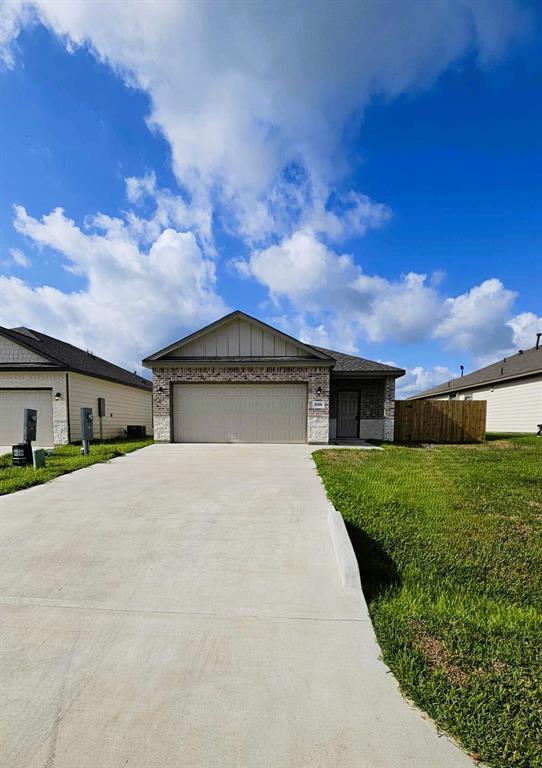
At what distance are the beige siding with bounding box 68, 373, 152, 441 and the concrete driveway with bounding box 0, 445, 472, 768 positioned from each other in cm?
930

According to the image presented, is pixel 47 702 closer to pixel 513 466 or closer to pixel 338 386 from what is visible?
pixel 513 466

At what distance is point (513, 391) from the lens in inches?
679

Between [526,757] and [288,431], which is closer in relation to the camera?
[526,757]

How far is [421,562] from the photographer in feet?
12.5

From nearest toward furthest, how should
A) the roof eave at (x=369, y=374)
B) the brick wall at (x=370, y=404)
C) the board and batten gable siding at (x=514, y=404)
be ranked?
1. the roof eave at (x=369, y=374)
2. the brick wall at (x=370, y=404)
3. the board and batten gable siding at (x=514, y=404)

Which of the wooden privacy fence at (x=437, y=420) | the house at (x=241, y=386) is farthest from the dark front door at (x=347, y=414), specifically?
the house at (x=241, y=386)

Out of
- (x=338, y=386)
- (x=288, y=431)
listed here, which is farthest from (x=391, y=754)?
(x=338, y=386)

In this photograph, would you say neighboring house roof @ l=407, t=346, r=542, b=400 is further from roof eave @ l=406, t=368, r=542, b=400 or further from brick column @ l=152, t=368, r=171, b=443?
brick column @ l=152, t=368, r=171, b=443

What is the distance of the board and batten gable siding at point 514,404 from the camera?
611 inches

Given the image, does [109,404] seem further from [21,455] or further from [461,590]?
[461,590]

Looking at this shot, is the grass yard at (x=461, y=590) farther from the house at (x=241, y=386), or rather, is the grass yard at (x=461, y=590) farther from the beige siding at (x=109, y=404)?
the beige siding at (x=109, y=404)

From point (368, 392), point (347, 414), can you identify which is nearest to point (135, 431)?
point (347, 414)

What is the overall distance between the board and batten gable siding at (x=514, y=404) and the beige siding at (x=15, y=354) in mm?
20500

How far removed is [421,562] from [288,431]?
28.7 feet
